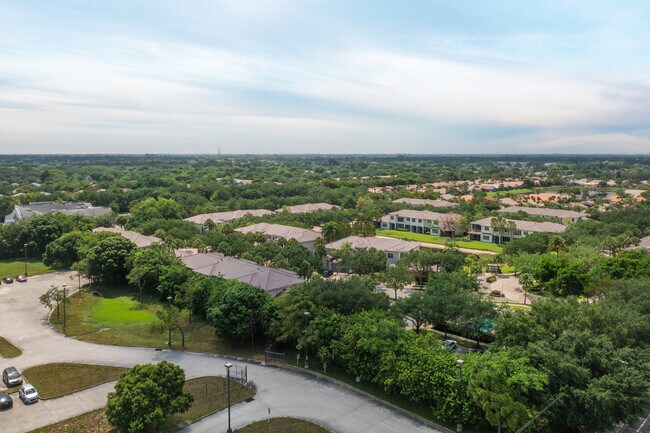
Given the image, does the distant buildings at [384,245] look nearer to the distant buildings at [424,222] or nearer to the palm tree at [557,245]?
the palm tree at [557,245]

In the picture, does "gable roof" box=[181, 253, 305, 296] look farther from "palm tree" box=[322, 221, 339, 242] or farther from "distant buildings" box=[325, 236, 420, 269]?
"palm tree" box=[322, 221, 339, 242]

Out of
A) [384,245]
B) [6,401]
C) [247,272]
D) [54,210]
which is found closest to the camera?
[6,401]

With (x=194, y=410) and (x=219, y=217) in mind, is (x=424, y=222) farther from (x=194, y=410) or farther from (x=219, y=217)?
(x=194, y=410)

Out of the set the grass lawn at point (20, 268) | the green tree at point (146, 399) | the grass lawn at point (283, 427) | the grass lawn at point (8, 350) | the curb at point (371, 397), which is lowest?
the grass lawn at point (20, 268)

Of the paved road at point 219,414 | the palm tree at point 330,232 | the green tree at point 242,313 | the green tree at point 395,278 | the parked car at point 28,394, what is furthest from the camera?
the palm tree at point 330,232

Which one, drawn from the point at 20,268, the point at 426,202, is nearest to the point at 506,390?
the point at 20,268

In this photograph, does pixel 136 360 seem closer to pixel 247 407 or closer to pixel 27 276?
pixel 247 407

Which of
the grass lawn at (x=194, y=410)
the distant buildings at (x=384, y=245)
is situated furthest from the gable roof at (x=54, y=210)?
the grass lawn at (x=194, y=410)
